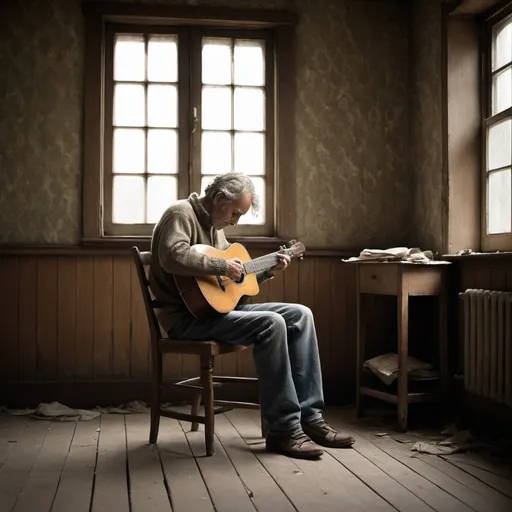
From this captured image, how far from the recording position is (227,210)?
10.8ft

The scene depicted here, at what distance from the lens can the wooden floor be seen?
7.69 feet

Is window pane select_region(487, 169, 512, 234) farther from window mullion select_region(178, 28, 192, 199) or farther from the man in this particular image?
window mullion select_region(178, 28, 192, 199)

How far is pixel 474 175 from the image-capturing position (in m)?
3.86

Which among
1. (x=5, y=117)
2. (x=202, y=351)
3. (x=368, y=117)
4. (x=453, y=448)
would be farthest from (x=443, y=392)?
(x=5, y=117)

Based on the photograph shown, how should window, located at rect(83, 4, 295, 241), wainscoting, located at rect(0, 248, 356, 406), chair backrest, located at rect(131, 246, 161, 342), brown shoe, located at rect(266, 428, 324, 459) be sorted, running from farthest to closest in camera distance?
1. window, located at rect(83, 4, 295, 241)
2. wainscoting, located at rect(0, 248, 356, 406)
3. chair backrest, located at rect(131, 246, 161, 342)
4. brown shoe, located at rect(266, 428, 324, 459)

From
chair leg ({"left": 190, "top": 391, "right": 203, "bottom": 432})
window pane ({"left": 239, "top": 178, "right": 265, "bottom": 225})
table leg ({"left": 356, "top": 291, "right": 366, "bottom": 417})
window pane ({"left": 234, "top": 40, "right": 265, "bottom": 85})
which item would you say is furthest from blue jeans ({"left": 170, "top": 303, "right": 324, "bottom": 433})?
window pane ({"left": 234, "top": 40, "right": 265, "bottom": 85})

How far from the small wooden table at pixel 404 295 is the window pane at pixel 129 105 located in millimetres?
1627

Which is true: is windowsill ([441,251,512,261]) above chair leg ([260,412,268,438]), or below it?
above

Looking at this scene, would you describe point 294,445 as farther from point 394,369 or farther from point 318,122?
point 318,122

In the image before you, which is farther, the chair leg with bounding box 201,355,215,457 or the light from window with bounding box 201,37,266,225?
the light from window with bounding box 201,37,266,225

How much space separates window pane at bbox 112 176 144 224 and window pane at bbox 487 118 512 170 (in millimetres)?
2034

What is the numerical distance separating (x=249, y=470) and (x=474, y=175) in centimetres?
210

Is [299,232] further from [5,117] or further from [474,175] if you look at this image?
[5,117]

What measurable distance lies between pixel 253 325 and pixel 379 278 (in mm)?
976
